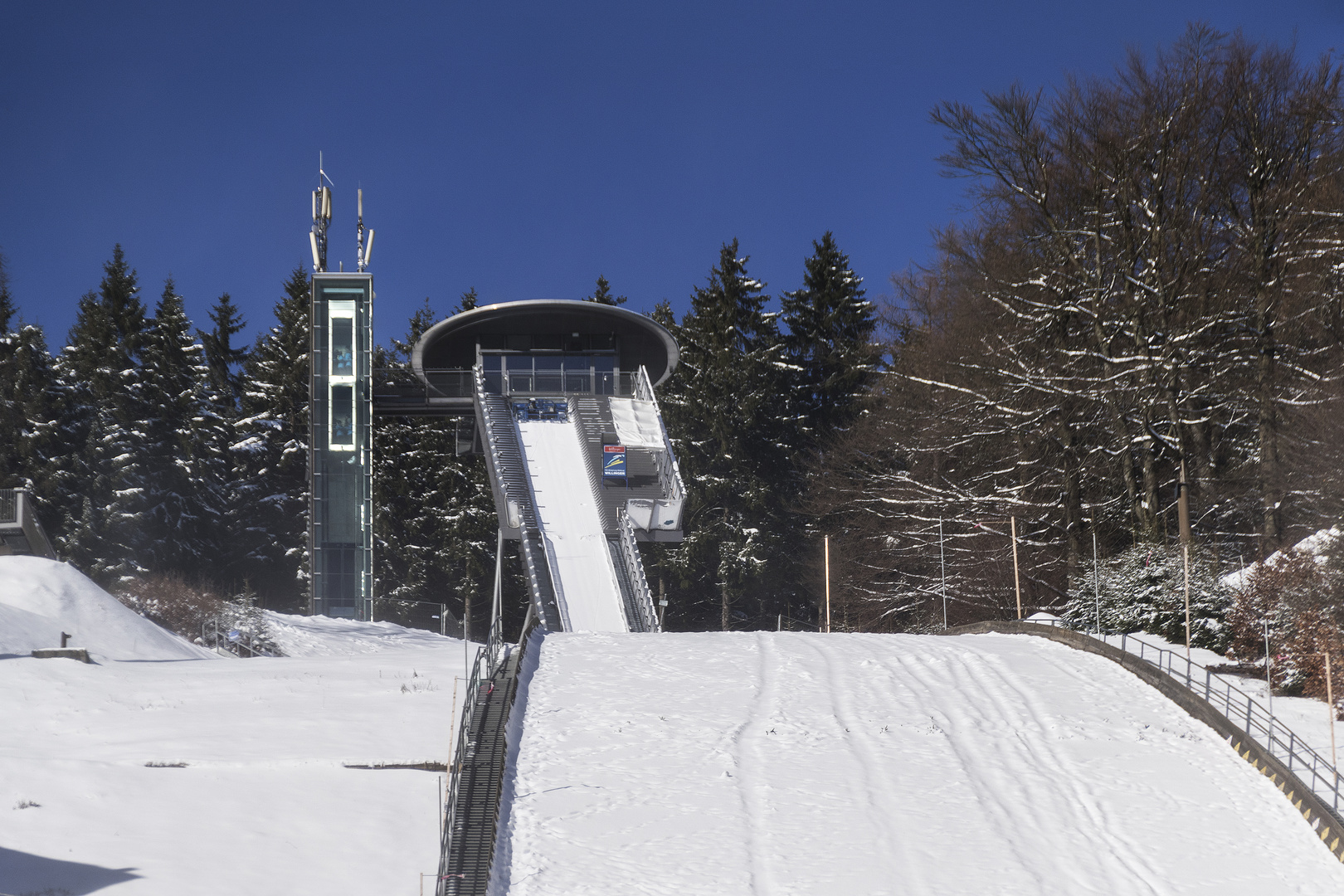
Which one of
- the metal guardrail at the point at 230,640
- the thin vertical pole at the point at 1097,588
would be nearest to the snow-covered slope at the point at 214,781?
the metal guardrail at the point at 230,640

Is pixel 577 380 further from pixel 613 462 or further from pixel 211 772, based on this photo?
pixel 211 772

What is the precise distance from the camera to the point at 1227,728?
18.4 meters

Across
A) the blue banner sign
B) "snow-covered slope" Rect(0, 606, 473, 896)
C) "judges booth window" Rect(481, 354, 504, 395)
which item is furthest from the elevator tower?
"snow-covered slope" Rect(0, 606, 473, 896)

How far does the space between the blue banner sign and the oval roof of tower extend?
739 centimetres

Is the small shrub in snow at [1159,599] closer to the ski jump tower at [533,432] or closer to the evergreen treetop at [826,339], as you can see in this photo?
the ski jump tower at [533,432]

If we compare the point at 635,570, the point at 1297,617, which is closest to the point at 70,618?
the point at 635,570

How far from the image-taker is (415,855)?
14625 millimetres

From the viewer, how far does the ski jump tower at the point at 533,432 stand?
33594 mm

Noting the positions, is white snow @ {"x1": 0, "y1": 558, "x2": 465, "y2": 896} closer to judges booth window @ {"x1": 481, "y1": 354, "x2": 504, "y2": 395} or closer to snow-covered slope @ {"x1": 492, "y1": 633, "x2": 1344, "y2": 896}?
snow-covered slope @ {"x1": 492, "y1": 633, "x2": 1344, "y2": 896}

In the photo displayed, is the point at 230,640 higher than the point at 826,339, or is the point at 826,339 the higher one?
the point at 826,339

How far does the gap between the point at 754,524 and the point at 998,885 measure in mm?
38881

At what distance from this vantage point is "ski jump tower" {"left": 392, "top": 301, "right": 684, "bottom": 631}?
32656 millimetres

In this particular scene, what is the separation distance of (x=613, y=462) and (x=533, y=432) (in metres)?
3.19

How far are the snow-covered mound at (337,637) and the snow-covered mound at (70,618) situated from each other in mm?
3075
